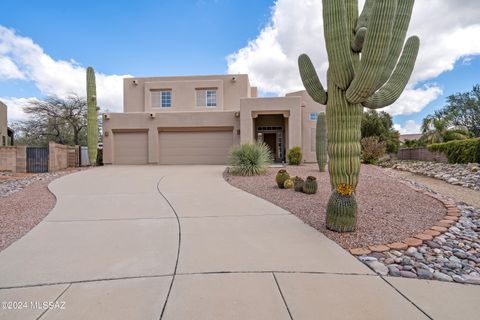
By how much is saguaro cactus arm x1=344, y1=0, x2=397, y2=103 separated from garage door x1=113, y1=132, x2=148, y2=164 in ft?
55.4

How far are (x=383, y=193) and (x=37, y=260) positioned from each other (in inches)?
305

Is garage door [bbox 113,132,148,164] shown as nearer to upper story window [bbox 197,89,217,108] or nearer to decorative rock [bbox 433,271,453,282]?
upper story window [bbox 197,89,217,108]

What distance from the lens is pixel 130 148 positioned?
18.6 metres

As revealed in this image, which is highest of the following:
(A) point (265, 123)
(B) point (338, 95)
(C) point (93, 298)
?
(A) point (265, 123)

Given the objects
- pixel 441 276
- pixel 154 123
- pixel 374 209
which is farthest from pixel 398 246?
pixel 154 123

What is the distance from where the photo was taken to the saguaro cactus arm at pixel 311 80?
5594mm

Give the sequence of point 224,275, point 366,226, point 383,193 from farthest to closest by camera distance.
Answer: point 383,193
point 366,226
point 224,275

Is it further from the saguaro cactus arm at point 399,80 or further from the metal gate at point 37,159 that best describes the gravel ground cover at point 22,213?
the metal gate at point 37,159

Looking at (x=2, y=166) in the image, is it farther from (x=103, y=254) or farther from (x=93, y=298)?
(x=93, y=298)

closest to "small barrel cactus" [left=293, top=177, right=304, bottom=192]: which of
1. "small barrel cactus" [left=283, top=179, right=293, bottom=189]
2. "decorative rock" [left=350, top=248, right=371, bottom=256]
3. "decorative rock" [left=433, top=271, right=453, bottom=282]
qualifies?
"small barrel cactus" [left=283, top=179, right=293, bottom=189]

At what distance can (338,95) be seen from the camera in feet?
16.1

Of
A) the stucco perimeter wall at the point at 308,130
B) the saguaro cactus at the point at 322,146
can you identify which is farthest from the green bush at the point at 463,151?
the saguaro cactus at the point at 322,146

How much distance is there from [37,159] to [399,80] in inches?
735

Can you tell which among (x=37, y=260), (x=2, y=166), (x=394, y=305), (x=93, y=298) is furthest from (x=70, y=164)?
(x=394, y=305)
